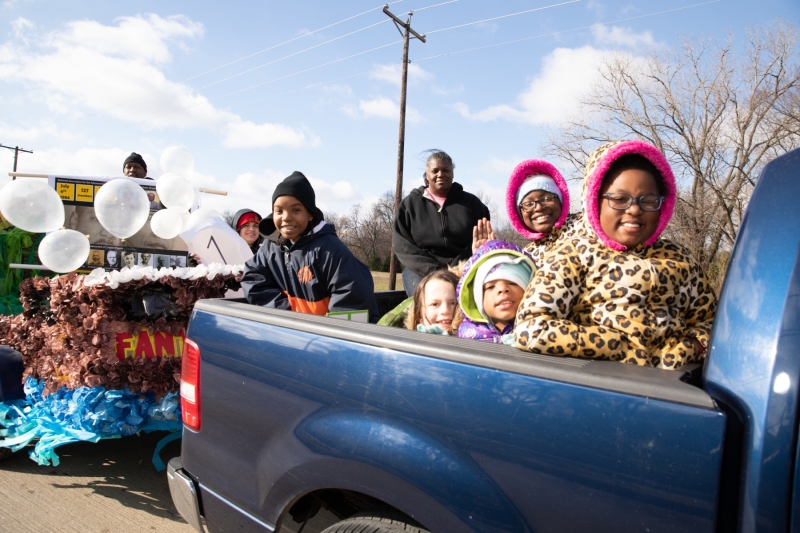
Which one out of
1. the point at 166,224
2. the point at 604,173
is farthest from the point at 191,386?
the point at 166,224

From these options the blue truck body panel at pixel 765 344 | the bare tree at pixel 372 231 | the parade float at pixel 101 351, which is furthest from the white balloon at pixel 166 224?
the bare tree at pixel 372 231

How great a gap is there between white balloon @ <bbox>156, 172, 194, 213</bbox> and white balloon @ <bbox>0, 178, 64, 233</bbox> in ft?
3.53

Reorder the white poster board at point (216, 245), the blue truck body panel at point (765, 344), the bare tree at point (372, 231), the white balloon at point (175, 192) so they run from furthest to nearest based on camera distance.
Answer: the bare tree at point (372, 231), the white balloon at point (175, 192), the white poster board at point (216, 245), the blue truck body panel at point (765, 344)

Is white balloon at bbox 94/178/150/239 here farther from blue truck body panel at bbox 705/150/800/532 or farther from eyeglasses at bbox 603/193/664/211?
blue truck body panel at bbox 705/150/800/532

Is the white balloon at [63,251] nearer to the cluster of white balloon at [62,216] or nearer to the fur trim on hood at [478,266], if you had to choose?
the cluster of white balloon at [62,216]

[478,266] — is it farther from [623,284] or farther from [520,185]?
[520,185]

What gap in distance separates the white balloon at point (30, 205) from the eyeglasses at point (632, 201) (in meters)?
4.82

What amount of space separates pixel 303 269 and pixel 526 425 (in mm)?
2223

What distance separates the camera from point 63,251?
14.9 feet

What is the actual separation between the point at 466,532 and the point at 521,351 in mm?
471

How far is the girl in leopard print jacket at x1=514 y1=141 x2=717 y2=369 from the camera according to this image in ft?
4.88

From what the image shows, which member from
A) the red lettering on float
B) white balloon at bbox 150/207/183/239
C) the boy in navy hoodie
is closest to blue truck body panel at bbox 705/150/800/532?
the boy in navy hoodie

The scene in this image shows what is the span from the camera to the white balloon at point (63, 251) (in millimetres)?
4484

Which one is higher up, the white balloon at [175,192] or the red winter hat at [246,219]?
the white balloon at [175,192]
